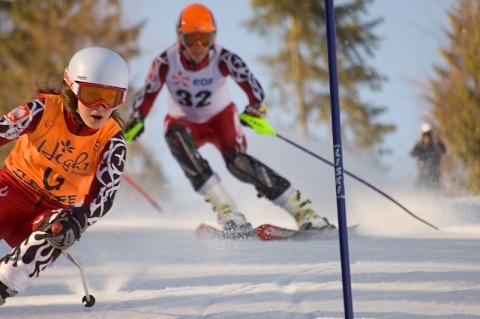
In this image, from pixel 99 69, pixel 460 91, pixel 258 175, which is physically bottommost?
pixel 258 175

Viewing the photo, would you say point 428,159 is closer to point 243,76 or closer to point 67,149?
point 243,76

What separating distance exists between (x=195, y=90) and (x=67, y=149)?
3.07 m

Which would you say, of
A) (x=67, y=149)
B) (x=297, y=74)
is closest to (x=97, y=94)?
(x=67, y=149)

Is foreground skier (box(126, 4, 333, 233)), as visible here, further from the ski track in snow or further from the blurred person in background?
the blurred person in background

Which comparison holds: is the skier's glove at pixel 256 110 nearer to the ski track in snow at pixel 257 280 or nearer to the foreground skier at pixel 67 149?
the ski track in snow at pixel 257 280

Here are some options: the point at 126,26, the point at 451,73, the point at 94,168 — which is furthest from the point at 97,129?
the point at 451,73

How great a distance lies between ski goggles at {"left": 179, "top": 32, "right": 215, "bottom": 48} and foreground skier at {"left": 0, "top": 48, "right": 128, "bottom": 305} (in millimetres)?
2650

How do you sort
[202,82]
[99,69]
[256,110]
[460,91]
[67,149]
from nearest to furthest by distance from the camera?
[99,69] → [67,149] → [256,110] → [202,82] → [460,91]

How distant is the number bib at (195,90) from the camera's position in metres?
6.63

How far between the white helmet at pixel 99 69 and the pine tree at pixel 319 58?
20330 millimetres

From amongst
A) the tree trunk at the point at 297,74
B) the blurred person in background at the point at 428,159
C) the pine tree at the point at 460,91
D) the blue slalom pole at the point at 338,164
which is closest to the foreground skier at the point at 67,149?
the blue slalom pole at the point at 338,164

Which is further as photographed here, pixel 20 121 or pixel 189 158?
pixel 189 158

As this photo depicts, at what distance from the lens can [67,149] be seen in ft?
12.2

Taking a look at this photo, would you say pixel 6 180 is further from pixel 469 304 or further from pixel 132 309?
pixel 469 304
